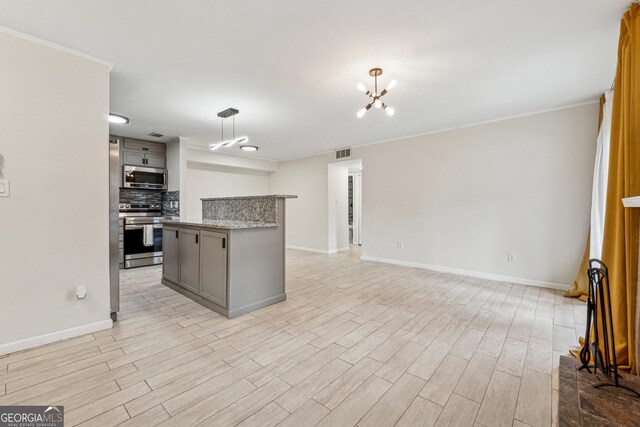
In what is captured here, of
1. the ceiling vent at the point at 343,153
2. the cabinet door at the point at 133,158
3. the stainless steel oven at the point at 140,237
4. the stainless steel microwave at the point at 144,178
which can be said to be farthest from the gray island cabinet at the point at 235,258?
the ceiling vent at the point at 343,153

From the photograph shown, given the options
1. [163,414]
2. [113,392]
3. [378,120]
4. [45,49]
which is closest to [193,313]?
[113,392]

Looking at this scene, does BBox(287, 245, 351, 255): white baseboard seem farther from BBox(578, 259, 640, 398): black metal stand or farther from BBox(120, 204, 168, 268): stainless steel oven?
BBox(578, 259, 640, 398): black metal stand

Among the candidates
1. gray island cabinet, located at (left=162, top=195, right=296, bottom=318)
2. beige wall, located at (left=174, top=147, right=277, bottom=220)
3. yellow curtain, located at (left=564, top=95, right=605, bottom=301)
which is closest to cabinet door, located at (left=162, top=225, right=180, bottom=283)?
gray island cabinet, located at (left=162, top=195, right=296, bottom=318)

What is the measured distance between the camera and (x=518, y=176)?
4066 mm

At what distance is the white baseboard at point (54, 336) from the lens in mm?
2076

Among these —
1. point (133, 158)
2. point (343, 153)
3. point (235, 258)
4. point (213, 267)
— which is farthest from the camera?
point (343, 153)

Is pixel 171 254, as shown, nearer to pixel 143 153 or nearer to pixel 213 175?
pixel 143 153

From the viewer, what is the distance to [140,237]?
5.12m

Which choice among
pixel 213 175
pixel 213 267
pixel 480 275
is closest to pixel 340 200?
pixel 213 175

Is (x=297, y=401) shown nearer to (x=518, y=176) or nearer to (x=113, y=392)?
(x=113, y=392)

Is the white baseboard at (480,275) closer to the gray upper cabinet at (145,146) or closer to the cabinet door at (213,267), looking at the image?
the cabinet door at (213,267)

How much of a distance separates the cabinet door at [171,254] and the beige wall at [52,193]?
1.15 meters

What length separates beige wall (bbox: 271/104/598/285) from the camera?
3.69 metres

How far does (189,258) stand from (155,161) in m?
3.35
